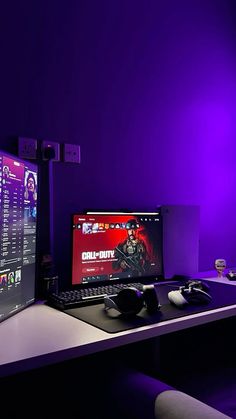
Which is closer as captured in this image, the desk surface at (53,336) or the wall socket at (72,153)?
the desk surface at (53,336)

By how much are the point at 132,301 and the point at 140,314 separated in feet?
0.28

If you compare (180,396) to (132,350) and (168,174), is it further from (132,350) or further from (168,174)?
(168,174)

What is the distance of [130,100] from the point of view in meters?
2.03

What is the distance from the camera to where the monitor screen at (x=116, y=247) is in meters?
1.57

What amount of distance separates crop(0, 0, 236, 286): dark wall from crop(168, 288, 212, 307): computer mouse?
59 centimetres

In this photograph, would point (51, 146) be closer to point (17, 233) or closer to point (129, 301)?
point (17, 233)

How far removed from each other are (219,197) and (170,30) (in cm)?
113

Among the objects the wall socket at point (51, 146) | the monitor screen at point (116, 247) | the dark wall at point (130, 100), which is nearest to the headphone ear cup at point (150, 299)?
the monitor screen at point (116, 247)

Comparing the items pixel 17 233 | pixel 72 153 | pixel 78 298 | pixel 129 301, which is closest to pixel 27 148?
pixel 72 153

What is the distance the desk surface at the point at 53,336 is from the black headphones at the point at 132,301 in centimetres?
9

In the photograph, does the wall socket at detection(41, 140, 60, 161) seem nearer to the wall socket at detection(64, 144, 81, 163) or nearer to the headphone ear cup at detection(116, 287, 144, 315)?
the wall socket at detection(64, 144, 81, 163)

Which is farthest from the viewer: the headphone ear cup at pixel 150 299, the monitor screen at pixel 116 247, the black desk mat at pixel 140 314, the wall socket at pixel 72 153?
the wall socket at pixel 72 153

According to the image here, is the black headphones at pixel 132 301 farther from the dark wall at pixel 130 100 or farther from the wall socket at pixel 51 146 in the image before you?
the wall socket at pixel 51 146

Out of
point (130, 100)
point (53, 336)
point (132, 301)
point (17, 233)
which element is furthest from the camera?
point (130, 100)
